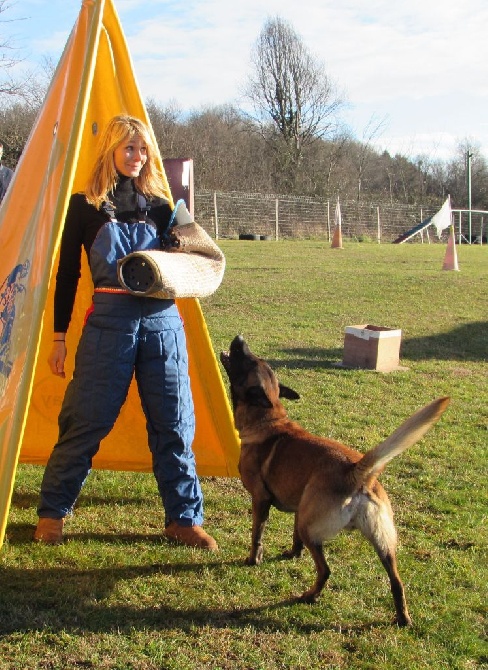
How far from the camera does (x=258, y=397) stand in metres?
4.29

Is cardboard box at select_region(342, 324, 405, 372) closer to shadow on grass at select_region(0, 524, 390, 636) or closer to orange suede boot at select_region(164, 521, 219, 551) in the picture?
orange suede boot at select_region(164, 521, 219, 551)

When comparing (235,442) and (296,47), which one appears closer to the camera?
(235,442)

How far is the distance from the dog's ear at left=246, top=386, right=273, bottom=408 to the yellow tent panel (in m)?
0.57

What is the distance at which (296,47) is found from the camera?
50719mm

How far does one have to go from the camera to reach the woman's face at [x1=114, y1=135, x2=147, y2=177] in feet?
13.2

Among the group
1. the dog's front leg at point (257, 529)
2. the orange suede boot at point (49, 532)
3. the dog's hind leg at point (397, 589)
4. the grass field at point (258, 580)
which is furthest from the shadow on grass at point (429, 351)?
the dog's hind leg at point (397, 589)

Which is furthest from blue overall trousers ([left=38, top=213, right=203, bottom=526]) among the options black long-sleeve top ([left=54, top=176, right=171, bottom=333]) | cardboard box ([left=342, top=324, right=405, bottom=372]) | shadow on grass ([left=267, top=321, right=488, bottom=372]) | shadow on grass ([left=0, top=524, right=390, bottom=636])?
cardboard box ([left=342, top=324, right=405, bottom=372])

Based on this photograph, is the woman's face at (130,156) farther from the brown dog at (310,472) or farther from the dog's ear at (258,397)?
the dog's ear at (258,397)

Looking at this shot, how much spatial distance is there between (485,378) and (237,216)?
26.0m

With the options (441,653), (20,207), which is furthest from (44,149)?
(441,653)

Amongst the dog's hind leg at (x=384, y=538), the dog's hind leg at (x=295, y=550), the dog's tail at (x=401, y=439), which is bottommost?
the dog's hind leg at (x=295, y=550)

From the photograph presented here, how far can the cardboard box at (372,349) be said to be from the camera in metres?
8.49

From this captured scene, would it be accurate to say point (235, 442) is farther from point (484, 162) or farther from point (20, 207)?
point (484, 162)

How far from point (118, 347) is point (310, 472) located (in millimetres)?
1167
